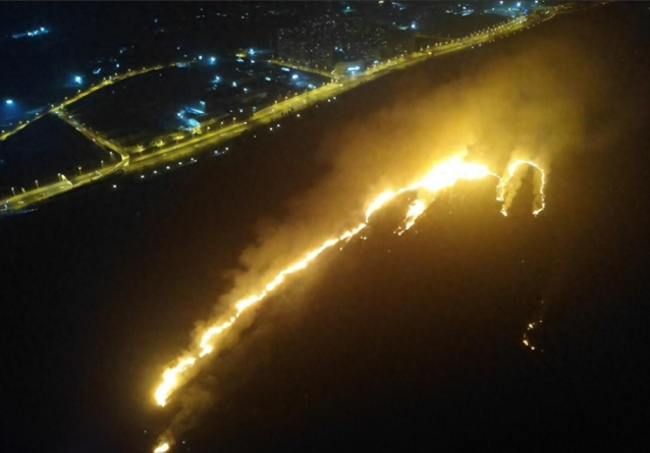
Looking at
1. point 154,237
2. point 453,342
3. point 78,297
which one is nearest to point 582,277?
point 453,342

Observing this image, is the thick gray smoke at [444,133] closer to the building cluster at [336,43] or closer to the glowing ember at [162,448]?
the glowing ember at [162,448]

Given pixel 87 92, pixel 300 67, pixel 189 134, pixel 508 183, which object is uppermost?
pixel 87 92

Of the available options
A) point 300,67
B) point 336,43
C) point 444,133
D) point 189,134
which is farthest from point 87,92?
point 444,133

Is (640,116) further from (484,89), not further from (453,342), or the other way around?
(453,342)

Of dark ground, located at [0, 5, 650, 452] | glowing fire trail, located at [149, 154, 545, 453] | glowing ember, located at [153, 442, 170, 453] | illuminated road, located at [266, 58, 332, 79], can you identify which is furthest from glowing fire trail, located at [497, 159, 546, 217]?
illuminated road, located at [266, 58, 332, 79]

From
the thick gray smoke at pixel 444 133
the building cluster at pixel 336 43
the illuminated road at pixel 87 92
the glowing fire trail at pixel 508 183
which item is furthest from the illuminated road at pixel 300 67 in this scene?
the glowing fire trail at pixel 508 183

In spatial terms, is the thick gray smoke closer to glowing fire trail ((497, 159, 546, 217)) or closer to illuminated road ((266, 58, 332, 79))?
glowing fire trail ((497, 159, 546, 217))

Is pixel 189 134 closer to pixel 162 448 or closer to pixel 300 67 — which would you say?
pixel 300 67
